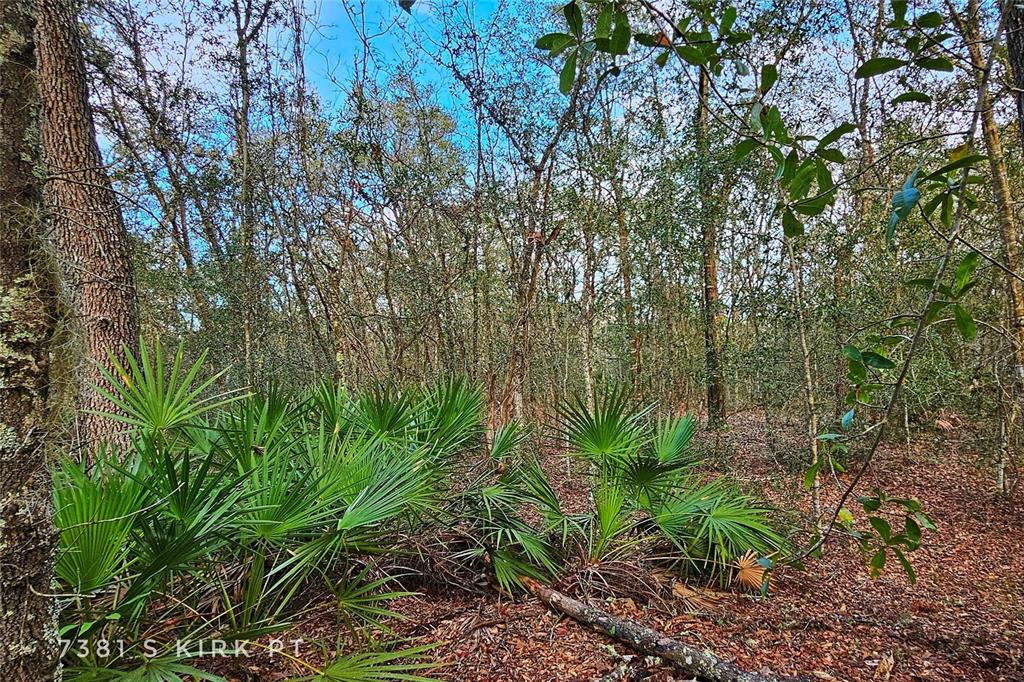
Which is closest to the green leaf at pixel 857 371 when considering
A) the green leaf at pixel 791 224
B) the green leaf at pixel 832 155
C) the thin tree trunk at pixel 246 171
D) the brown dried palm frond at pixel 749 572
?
the green leaf at pixel 791 224

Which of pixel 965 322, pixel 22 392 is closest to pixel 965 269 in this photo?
pixel 965 322

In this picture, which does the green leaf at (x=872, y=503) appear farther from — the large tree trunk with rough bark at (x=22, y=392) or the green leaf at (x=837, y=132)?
the large tree trunk with rough bark at (x=22, y=392)

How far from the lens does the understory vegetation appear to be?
1816mm

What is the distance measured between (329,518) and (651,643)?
70.6 inches

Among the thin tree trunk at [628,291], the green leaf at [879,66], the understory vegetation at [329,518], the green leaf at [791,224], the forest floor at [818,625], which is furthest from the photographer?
the thin tree trunk at [628,291]

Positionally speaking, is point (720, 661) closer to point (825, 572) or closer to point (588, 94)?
point (825, 572)

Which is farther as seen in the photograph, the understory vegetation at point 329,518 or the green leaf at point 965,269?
the understory vegetation at point 329,518

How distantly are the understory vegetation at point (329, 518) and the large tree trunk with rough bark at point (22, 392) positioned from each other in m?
0.13

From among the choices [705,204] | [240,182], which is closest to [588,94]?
[705,204]

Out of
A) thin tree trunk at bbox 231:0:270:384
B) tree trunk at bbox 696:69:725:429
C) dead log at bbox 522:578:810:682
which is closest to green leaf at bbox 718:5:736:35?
dead log at bbox 522:578:810:682

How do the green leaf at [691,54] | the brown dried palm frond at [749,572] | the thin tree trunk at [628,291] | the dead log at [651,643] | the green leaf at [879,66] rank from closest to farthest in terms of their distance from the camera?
the green leaf at [879,66] → the green leaf at [691,54] → the dead log at [651,643] → the brown dried palm frond at [749,572] → the thin tree trunk at [628,291]

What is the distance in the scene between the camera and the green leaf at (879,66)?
789 millimetres

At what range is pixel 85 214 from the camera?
3773mm

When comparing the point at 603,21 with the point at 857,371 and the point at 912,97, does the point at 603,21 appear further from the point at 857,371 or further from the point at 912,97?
the point at 857,371
